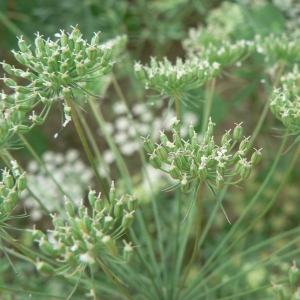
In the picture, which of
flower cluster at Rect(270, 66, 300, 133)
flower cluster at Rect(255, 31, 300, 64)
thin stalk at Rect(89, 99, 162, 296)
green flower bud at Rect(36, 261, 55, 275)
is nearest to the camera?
green flower bud at Rect(36, 261, 55, 275)

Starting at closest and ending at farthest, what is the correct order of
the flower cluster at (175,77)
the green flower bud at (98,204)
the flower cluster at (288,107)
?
the green flower bud at (98,204)
the flower cluster at (288,107)
the flower cluster at (175,77)

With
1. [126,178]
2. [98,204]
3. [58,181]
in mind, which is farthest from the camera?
[58,181]

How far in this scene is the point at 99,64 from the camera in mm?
1388

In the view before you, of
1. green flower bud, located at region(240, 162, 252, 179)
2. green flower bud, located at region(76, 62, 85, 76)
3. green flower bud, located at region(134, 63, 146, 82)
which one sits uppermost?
green flower bud, located at region(76, 62, 85, 76)

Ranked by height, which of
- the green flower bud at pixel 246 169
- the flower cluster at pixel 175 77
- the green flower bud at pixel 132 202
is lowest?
the green flower bud at pixel 246 169

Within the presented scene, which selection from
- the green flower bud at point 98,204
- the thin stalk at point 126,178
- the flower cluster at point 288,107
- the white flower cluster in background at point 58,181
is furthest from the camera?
the white flower cluster in background at point 58,181

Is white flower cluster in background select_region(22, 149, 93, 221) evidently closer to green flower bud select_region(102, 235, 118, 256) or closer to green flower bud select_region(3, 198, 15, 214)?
green flower bud select_region(3, 198, 15, 214)

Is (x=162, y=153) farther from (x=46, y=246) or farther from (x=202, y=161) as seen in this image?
(x=46, y=246)

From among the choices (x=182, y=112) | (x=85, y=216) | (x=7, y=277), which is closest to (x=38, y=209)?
(x=7, y=277)

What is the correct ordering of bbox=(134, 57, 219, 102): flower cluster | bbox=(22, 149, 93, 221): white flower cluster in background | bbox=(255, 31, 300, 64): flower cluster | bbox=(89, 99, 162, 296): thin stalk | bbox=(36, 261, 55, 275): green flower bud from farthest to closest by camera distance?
bbox=(22, 149, 93, 221): white flower cluster in background
bbox=(255, 31, 300, 64): flower cluster
bbox=(89, 99, 162, 296): thin stalk
bbox=(134, 57, 219, 102): flower cluster
bbox=(36, 261, 55, 275): green flower bud

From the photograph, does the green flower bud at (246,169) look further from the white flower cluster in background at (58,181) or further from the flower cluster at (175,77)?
the white flower cluster in background at (58,181)

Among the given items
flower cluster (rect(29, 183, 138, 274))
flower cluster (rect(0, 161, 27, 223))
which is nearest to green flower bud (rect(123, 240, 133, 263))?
flower cluster (rect(29, 183, 138, 274))

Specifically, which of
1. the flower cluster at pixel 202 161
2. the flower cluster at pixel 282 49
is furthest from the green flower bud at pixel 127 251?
the flower cluster at pixel 282 49

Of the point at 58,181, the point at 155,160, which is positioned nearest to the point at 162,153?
the point at 155,160
